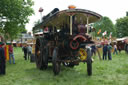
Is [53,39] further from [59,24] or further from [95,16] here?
[95,16]

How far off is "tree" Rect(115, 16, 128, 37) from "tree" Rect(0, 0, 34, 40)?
41182mm

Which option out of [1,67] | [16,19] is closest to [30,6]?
[16,19]

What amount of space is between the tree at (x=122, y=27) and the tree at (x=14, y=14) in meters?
41.2

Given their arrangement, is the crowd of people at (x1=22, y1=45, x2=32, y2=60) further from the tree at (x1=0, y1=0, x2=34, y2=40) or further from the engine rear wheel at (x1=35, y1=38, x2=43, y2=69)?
the engine rear wheel at (x1=35, y1=38, x2=43, y2=69)

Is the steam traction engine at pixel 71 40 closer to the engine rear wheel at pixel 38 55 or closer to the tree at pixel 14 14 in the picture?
the engine rear wheel at pixel 38 55

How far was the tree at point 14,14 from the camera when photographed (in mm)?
17531

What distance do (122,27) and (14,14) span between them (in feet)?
147

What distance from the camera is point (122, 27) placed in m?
55.7

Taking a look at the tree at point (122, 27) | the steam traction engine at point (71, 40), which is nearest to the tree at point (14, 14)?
the steam traction engine at point (71, 40)

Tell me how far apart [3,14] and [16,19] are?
1.40 metres

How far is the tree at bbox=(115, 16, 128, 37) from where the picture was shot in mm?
54562

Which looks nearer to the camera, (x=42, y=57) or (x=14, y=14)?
(x=42, y=57)

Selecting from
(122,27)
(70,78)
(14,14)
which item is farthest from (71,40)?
(122,27)

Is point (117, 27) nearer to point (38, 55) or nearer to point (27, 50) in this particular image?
point (27, 50)
